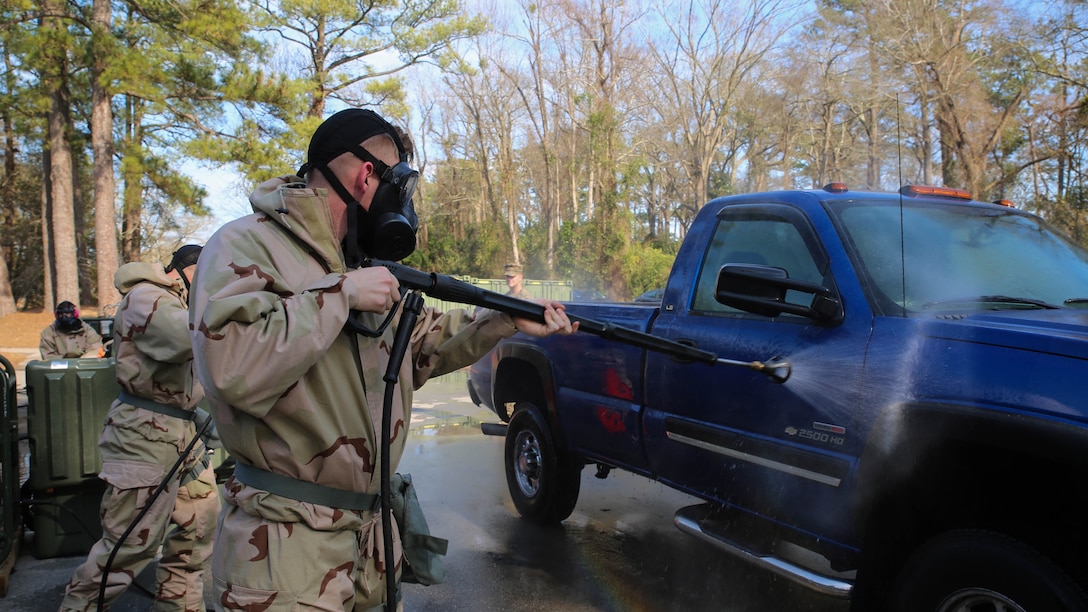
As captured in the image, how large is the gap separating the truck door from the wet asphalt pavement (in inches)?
33.0

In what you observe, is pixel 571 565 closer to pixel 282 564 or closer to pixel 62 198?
pixel 282 564

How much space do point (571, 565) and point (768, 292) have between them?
2.55 metres

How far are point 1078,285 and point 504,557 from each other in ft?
11.5

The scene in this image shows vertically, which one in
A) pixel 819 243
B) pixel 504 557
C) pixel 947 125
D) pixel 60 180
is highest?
pixel 60 180

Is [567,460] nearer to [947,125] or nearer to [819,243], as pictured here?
[819,243]

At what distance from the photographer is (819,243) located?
11.1 feet

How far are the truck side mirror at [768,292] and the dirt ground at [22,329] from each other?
69.9 ft

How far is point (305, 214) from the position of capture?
203 centimetres

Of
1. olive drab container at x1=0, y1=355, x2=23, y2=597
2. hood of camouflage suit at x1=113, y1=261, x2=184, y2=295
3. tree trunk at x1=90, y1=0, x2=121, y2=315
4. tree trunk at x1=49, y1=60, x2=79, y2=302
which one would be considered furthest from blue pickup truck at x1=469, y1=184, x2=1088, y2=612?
tree trunk at x1=49, y1=60, x2=79, y2=302

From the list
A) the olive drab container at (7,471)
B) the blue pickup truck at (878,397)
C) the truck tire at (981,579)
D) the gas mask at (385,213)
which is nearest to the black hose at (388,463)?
the gas mask at (385,213)

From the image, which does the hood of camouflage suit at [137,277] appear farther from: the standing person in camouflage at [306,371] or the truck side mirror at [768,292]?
the truck side mirror at [768,292]

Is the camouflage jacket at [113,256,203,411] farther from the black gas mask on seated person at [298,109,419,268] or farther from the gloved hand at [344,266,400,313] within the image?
the gloved hand at [344,266,400,313]

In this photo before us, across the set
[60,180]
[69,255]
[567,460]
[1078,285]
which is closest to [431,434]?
[567,460]

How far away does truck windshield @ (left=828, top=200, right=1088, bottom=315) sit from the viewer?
3037mm
